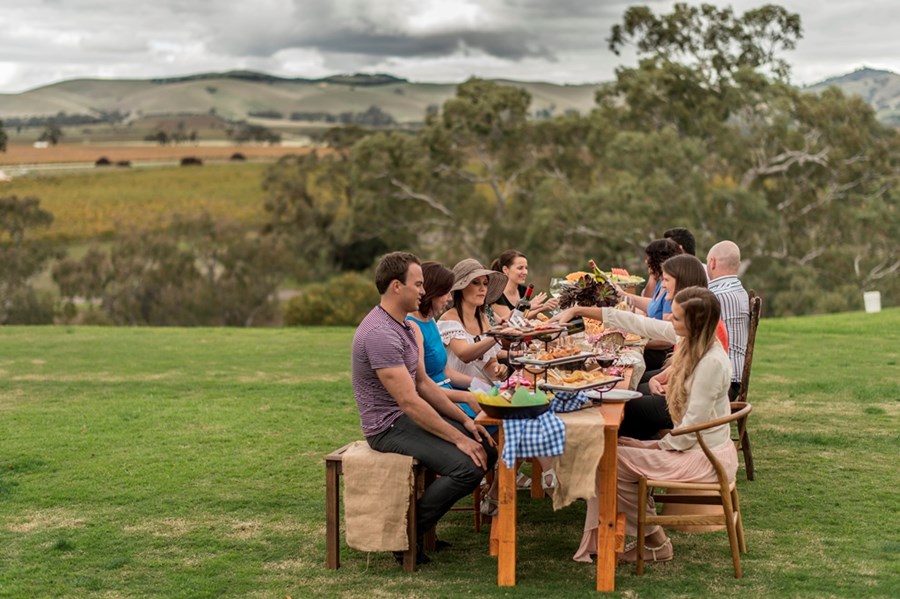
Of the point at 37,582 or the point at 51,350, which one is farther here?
the point at 51,350

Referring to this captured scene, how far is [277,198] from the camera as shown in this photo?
164 ft

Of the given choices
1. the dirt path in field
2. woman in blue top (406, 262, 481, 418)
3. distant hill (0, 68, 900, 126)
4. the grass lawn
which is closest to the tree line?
the grass lawn

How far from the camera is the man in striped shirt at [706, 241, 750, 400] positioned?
6957 millimetres

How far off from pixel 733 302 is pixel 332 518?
119 inches

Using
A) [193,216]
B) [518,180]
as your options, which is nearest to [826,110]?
[518,180]

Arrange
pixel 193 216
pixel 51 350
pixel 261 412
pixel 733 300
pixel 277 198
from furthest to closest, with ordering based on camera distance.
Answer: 1. pixel 277 198
2. pixel 193 216
3. pixel 51 350
4. pixel 261 412
5. pixel 733 300

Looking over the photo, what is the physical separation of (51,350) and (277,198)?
34596 millimetres

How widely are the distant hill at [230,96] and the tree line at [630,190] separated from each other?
9283cm

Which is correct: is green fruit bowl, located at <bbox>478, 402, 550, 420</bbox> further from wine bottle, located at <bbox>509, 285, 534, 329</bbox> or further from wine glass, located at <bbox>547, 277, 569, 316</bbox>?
wine glass, located at <bbox>547, 277, 569, 316</bbox>

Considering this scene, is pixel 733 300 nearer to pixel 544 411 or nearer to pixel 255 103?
pixel 544 411

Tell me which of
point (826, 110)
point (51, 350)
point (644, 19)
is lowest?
point (51, 350)

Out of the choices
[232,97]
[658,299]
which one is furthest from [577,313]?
[232,97]

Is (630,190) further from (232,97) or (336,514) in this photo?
(232,97)

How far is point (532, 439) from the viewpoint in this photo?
4859 mm
